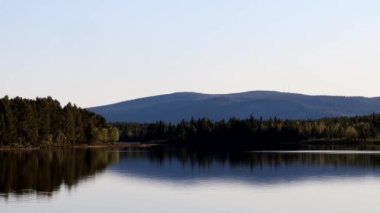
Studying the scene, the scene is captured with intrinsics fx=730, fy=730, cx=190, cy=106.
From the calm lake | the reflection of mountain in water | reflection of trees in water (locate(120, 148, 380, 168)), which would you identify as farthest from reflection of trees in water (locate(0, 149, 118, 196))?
reflection of trees in water (locate(120, 148, 380, 168))

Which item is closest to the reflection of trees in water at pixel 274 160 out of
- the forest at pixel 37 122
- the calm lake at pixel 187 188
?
the calm lake at pixel 187 188

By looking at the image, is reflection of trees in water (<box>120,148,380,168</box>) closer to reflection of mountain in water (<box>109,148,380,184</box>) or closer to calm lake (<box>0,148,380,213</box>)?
reflection of mountain in water (<box>109,148,380,184</box>)

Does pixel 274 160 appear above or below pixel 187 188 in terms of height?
above

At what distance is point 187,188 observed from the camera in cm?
7456

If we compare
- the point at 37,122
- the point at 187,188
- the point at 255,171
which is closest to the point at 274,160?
the point at 255,171

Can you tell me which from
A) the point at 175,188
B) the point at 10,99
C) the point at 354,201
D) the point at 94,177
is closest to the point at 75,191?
the point at 175,188

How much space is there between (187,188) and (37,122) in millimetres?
103864

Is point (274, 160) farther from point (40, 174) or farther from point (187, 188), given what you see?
point (187, 188)

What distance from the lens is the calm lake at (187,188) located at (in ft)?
Answer: 192

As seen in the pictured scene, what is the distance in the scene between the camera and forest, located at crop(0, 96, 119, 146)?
160 metres

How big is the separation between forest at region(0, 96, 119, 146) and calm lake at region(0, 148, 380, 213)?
5215 centimetres

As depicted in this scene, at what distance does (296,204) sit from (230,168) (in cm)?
4508

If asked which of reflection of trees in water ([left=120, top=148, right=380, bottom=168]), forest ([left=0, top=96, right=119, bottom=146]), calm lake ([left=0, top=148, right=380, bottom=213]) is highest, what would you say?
forest ([left=0, top=96, right=119, bottom=146])

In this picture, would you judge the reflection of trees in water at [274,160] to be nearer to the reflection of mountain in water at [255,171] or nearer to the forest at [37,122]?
the reflection of mountain in water at [255,171]
